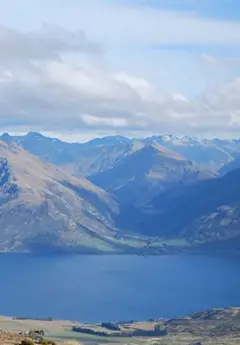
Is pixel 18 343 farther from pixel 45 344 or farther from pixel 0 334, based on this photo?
pixel 0 334

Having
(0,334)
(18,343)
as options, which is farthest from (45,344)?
(0,334)

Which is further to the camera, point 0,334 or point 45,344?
point 0,334

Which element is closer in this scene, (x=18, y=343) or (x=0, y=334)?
(x=18, y=343)
